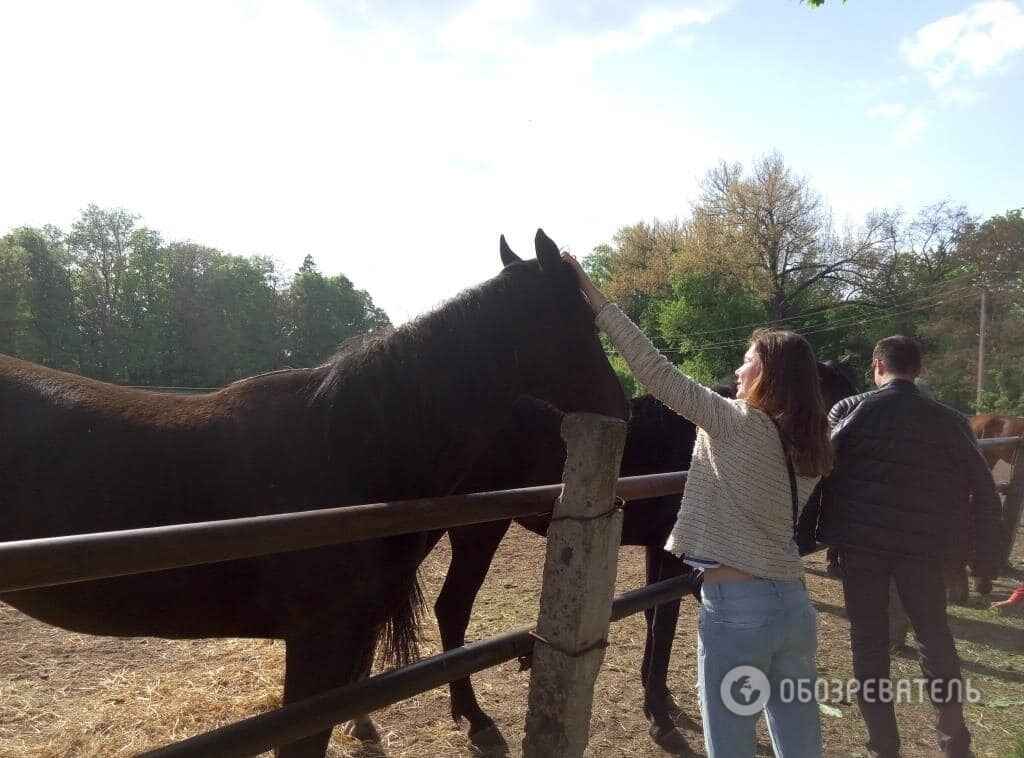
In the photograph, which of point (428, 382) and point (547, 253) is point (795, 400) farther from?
point (428, 382)

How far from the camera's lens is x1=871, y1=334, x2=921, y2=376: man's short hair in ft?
10.2

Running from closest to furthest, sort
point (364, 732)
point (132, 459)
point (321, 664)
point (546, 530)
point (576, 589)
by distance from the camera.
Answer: point (576, 589)
point (321, 664)
point (132, 459)
point (364, 732)
point (546, 530)

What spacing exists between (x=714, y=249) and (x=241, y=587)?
38572mm

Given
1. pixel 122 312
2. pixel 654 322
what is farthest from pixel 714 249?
pixel 122 312

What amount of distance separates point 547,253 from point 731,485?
110 centimetres

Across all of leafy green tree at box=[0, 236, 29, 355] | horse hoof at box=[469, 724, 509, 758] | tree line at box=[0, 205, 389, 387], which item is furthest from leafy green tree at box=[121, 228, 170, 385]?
horse hoof at box=[469, 724, 509, 758]

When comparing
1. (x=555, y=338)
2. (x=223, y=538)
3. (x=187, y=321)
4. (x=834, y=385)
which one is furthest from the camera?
(x=187, y=321)

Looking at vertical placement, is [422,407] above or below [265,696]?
above

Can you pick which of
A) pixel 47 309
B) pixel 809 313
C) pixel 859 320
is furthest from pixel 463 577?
pixel 859 320

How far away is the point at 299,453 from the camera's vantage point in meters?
2.21

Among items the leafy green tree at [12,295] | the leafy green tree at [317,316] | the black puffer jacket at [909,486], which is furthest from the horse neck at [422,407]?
the leafy green tree at [317,316]

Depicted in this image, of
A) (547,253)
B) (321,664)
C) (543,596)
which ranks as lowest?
(321,664)

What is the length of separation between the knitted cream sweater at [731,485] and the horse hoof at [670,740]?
6.06 feet

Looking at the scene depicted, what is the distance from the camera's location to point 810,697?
1.98 m
